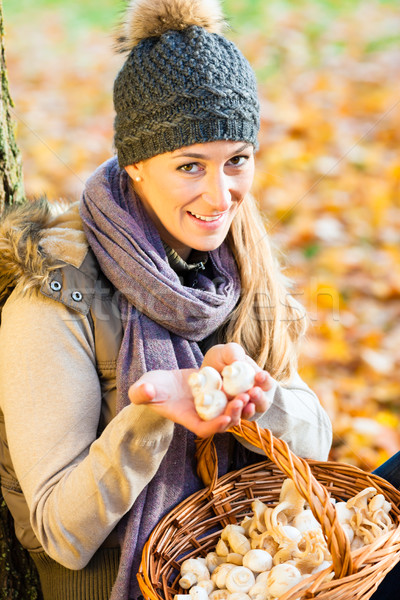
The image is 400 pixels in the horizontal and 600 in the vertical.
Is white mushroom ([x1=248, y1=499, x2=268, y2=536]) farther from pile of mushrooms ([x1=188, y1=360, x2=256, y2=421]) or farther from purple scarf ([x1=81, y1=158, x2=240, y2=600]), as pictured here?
pile of mushrooms ([x1=188, y1=360, x2=256, y2=421])

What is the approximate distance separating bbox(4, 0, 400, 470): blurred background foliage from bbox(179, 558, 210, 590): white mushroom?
101 cm

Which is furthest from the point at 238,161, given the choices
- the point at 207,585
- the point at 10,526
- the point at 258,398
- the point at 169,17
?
the point at 10,526

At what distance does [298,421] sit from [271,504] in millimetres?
217

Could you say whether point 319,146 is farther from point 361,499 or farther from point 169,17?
point 361,499

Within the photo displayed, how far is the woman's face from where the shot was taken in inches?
60.0

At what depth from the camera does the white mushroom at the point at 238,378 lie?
1.21m

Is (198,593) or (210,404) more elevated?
(210,404)

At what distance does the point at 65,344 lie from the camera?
4.83 feet

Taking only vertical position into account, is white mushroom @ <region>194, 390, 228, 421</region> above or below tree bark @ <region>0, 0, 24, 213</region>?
below

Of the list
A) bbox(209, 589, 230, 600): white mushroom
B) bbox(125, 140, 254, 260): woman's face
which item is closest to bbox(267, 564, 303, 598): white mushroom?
bbox(209, 589, 230, 600): white mushroom

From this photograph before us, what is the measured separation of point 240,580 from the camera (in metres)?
1.35

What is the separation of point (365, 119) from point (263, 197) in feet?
3.99

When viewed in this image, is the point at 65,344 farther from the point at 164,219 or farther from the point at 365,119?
Answer: the point at 365,119

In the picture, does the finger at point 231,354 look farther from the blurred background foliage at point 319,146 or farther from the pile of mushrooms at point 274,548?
the blurred background foliage at point 319,146
